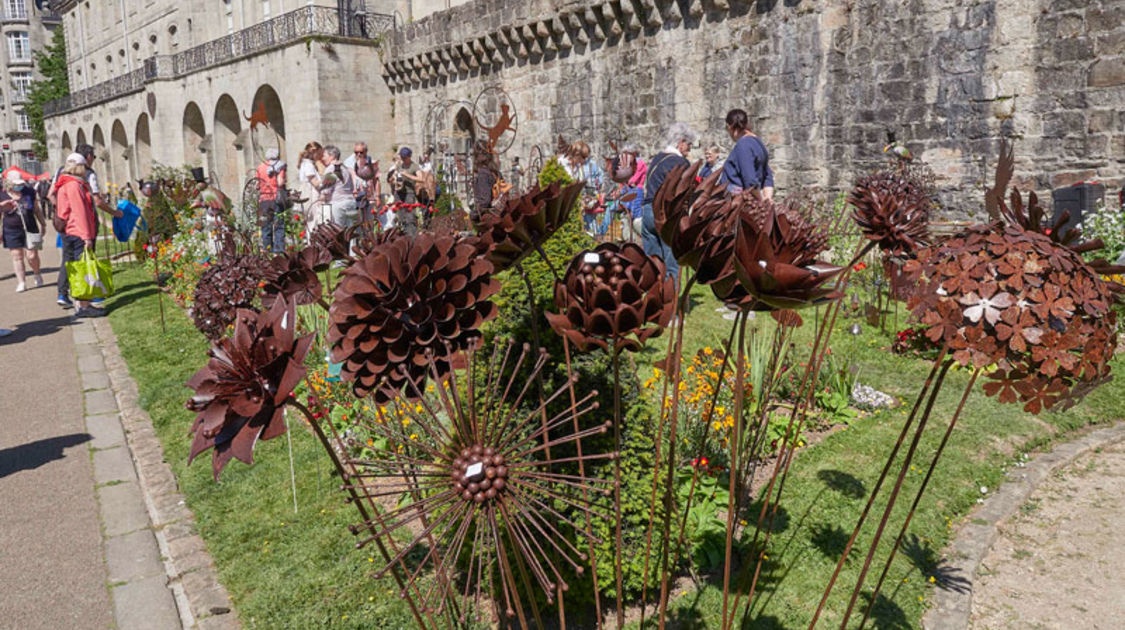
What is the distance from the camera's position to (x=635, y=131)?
14.4 metres

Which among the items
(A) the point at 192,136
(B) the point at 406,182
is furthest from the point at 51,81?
(B) the point at 406,182

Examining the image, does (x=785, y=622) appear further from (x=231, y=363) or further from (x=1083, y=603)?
(x=231, y=363)

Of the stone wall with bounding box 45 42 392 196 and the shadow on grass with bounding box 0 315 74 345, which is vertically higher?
the stone wall with bounding box 45 42 392 196

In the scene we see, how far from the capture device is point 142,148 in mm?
37125

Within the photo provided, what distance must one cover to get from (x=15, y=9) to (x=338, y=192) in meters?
67.9

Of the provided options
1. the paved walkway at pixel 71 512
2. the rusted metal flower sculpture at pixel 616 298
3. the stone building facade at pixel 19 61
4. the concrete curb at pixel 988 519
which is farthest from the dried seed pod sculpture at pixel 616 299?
the stone building facade at pixel 19 61

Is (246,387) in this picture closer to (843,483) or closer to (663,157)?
(843,483)

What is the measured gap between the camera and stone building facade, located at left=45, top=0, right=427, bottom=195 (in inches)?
813

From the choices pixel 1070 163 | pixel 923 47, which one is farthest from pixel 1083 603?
pixel 923 47

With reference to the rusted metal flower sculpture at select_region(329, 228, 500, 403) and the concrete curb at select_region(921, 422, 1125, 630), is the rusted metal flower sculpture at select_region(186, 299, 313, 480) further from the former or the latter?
the concrete curb at select_region(921, 422, 1125, 630)

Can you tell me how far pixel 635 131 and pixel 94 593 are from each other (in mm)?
12429

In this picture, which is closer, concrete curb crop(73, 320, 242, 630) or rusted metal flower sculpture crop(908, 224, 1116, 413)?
rusted metal flower sculpture crop(908, 224, 1116, 413)

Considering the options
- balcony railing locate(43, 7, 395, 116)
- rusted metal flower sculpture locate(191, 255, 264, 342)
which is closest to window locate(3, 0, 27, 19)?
balcony railing locate(43, 7, 395, 116)

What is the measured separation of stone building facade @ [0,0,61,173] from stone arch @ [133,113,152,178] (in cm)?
2995
